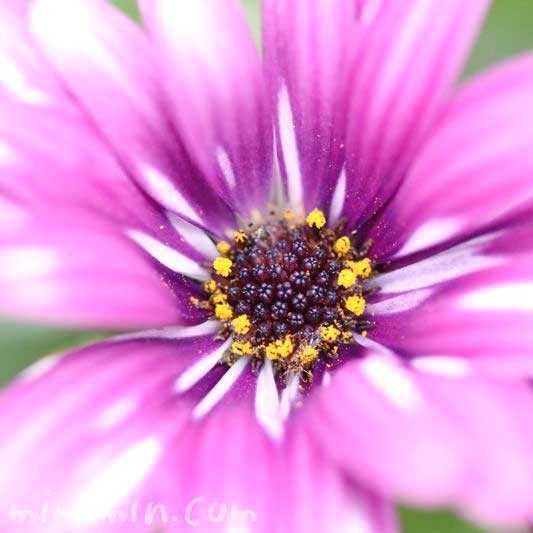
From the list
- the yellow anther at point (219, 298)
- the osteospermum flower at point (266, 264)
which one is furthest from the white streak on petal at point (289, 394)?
the yellow anther at point (219, 298)

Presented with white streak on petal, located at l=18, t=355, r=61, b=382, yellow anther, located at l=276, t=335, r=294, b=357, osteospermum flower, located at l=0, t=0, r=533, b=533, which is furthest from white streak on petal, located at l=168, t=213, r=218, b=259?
white streak on petal, located at l=18, t=355, r=61, b=382

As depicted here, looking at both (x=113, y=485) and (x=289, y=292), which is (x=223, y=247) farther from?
(x=113, y=485)

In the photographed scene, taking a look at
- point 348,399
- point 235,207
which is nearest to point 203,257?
point 235,207

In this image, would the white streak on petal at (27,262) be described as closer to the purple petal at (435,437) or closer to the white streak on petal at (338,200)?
the purple petal at (435,437)

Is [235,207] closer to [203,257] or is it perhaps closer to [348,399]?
[203,257]

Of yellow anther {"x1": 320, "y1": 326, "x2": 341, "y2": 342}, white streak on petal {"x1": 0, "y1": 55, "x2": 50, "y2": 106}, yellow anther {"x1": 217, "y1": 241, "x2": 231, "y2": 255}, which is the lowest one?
yellow anther {"x1": 320, "y1": 326, "x2": 341, "y2": 342}

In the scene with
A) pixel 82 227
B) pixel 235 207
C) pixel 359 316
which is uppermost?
pixel 82 227

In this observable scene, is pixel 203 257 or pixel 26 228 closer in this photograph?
pixel 26 228

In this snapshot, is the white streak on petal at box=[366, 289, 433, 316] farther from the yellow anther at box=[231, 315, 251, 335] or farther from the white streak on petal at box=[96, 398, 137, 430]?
the white streak on petal at box=[96, 398, 137, 430]
